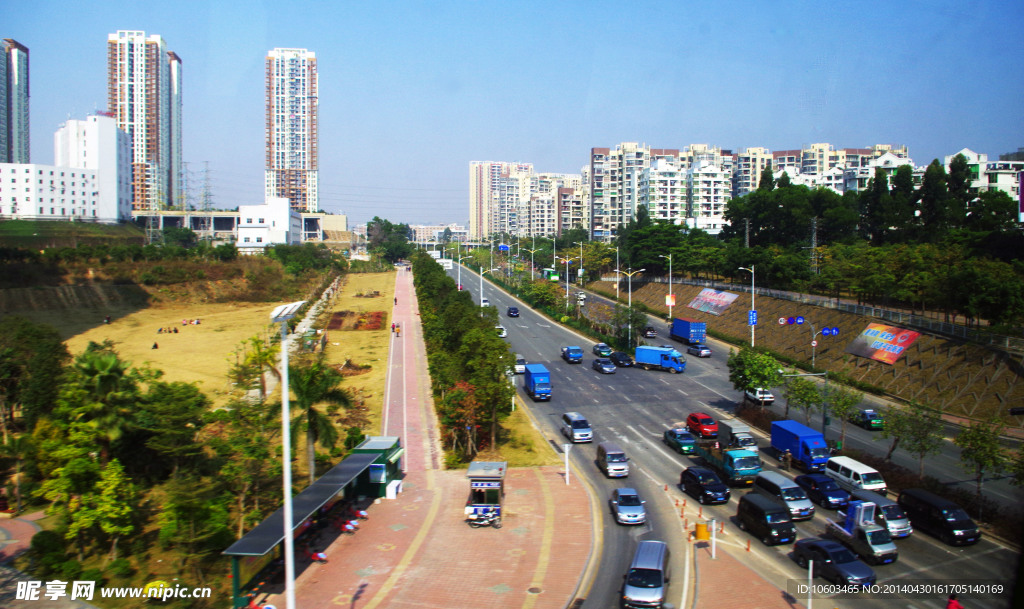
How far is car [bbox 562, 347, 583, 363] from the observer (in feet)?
141

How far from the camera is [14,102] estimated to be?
129m

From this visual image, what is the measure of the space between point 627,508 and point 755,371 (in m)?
13.0

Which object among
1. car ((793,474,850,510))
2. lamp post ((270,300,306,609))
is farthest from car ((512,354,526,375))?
lamp post ((270,300,306,609))

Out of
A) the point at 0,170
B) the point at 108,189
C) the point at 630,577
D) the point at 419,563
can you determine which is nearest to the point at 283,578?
the point at 419,563

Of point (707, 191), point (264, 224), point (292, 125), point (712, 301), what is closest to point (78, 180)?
point (264, 224)

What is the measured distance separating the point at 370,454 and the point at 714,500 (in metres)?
10.7

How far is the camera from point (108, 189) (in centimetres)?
10288

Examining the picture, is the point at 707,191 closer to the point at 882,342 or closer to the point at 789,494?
the point at 882,342

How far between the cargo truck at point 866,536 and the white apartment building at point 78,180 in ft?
340

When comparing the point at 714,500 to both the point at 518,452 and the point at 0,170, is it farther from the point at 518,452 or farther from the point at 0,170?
the point at 0,170

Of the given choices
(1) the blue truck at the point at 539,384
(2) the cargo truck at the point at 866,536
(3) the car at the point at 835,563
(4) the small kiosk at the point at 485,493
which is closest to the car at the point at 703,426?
(1) the blue truck at the point at 539,384

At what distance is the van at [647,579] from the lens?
44.1ft

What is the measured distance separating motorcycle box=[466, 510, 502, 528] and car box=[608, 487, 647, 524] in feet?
11.3

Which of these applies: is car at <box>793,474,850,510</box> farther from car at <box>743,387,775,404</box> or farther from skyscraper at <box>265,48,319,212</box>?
skyscraper at <box>265,48,319,212</box>
